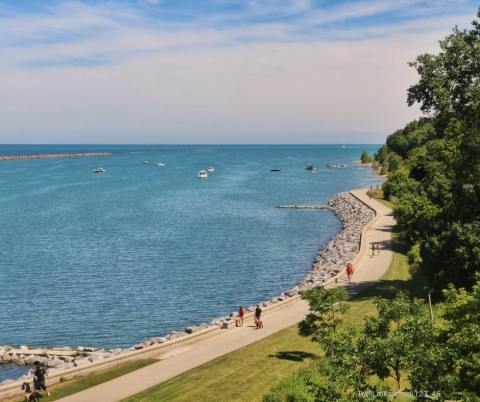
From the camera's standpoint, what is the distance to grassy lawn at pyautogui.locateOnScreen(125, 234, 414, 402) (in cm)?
2169

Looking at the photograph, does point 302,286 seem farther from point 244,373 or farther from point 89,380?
point 89,380

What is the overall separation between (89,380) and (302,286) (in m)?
23.3

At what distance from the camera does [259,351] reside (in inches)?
1054

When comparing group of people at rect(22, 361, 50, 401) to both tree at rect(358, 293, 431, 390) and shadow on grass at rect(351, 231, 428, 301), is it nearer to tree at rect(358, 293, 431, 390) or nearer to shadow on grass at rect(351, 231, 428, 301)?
tree at rect(358, 293, 431, 390)

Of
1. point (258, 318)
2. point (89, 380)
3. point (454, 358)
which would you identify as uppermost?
point (454, 358)

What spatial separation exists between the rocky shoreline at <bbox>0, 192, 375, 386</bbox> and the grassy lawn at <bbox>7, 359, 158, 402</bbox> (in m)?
1.48

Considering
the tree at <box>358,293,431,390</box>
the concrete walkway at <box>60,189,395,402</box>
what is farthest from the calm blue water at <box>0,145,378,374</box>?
the tree at <box>358,293,431,390</box>

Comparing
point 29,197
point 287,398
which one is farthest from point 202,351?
point 29,197

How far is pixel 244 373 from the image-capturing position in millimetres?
23828

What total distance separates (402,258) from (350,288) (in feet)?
35.5

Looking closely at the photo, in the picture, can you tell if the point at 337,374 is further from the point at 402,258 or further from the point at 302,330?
the point at 402,258

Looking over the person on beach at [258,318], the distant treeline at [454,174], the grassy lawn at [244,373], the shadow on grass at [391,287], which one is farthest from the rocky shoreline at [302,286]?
the distant treeline at [454,174]

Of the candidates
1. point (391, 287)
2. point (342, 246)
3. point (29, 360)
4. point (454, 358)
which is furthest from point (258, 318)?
point (342, 246)

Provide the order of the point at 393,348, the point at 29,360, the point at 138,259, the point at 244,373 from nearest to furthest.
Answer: the point at 393,348 < the point at 244,373 < the point at 29,360 < the point at 138,259
